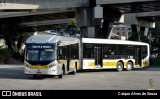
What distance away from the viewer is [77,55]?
97.6 feet

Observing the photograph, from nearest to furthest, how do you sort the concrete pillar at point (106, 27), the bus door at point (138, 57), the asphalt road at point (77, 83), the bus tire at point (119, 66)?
1. the asphalt road at point (77, 83)
2. the bus tire at point (119, 66)
3. the bus door at point (138, 57)
4. the concrete pillar at point (106, 27)

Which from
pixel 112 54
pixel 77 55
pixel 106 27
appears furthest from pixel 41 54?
pixel 106 27

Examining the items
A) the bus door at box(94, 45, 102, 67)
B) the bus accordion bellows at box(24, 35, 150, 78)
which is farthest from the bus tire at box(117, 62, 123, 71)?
the bus door at box(94, 45, 102, 67)

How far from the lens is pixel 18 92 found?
9.55m

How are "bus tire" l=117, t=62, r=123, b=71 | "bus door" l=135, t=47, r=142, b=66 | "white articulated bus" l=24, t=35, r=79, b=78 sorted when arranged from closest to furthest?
"white articulated bus" l=24, t=35, r=79, b=78, "bus tire" l=117, t=62, r=123, b=71, "bus door" l=135, t=47, r=142, b=66

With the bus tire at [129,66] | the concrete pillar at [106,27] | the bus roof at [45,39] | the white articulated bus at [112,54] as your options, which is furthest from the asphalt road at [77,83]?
the concrete pillar at [106,27]

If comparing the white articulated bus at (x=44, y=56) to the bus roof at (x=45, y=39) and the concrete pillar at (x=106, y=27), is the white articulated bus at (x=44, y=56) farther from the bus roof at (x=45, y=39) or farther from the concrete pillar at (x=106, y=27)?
the concrete pillar at (x=106, y=27)

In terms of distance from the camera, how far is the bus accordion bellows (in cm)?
2364

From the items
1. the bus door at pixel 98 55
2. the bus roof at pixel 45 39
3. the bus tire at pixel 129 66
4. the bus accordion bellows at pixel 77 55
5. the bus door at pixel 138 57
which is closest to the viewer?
the bus accordion bellows at pixel 77 55

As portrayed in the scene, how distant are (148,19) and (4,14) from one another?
28462 mm

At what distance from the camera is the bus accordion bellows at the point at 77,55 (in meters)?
23.6

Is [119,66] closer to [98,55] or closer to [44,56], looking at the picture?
[98,55]

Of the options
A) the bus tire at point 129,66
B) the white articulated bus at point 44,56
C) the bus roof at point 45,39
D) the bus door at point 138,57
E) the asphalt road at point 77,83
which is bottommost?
the bus tire at point 129,66

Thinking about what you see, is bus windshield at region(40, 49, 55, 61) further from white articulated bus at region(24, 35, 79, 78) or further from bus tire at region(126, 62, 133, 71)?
bus tire at region(126, 62, 133, 71)
